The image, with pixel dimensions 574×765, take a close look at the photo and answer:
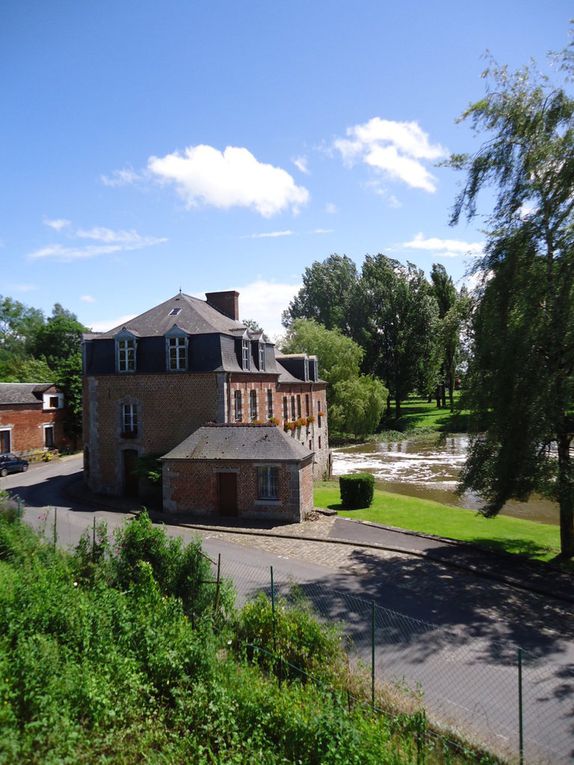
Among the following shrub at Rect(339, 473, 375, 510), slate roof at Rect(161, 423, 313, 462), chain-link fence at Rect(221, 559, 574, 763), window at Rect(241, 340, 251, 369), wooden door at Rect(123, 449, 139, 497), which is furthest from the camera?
window at Rect(241, 340, 251, 369)

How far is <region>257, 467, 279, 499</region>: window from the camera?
20828 mm

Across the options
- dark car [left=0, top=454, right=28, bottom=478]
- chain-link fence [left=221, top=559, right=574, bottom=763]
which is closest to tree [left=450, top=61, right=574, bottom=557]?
chain-link fence [left=221, top=559, right=574, bottom=763]

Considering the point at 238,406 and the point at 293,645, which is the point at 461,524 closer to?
the point at 238,406

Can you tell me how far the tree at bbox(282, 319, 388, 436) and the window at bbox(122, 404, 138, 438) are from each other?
26.5 m

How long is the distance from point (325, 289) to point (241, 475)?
55.0 meters

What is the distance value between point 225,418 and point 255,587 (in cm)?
1140

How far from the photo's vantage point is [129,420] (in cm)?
2573

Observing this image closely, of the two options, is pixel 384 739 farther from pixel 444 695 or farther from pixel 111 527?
pixel 111 527

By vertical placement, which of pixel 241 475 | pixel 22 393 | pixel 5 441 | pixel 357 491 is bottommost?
pixel 357 491

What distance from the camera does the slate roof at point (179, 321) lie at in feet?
83.9

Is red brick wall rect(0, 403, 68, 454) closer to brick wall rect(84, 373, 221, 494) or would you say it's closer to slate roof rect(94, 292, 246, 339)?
brick wall rect(84, 373, 221, 494)

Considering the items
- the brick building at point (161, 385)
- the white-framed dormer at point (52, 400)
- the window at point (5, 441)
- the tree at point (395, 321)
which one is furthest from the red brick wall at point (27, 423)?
the tree at point (395, 321)

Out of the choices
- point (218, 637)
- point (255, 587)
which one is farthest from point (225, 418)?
point (218, 637)

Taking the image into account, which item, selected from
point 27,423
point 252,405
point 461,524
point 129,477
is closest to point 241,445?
point 252,405
